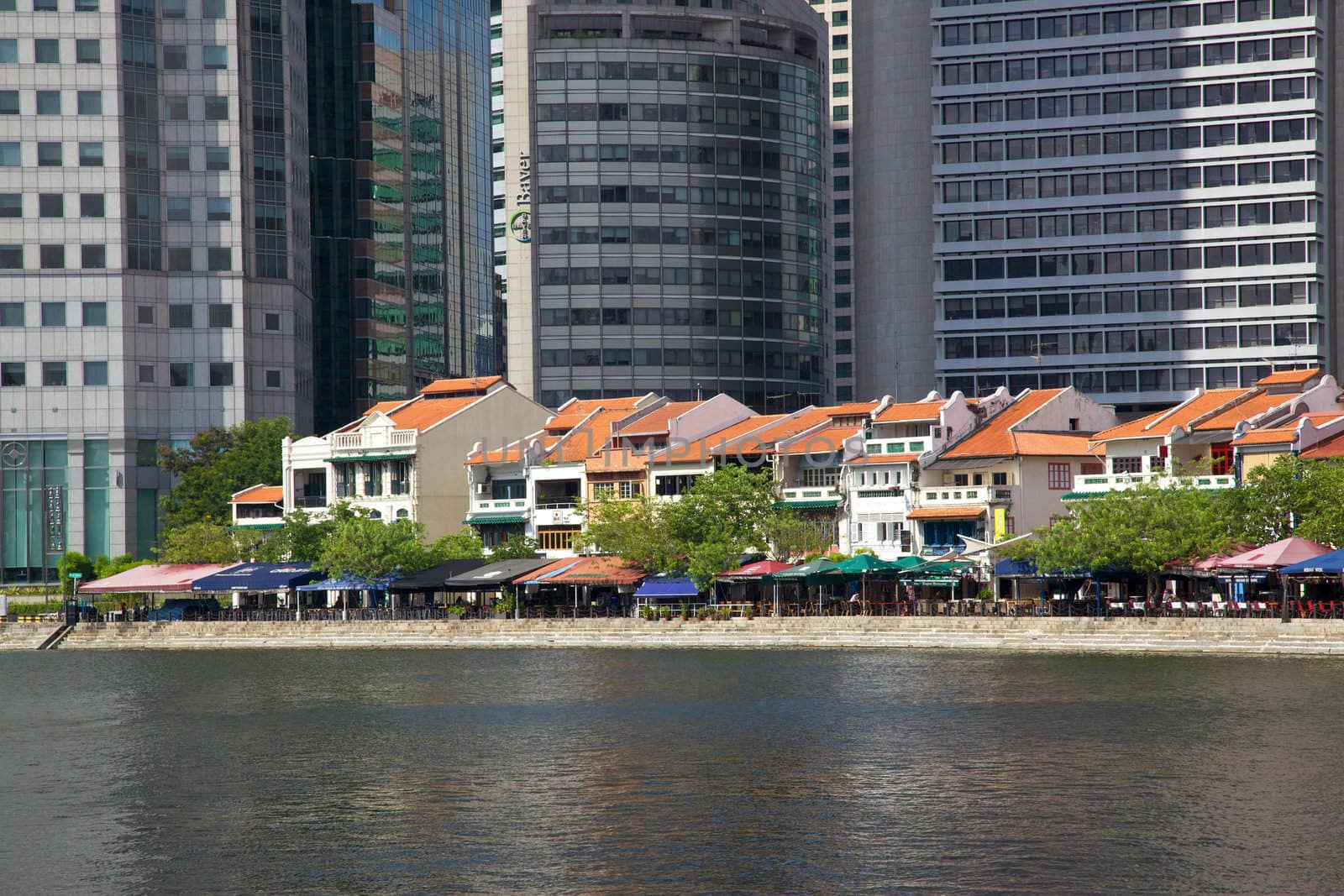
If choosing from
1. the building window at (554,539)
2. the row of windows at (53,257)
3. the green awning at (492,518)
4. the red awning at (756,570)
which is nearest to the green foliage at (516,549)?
the building window at (554,539)

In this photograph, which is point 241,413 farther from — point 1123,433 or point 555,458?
point 1123,433

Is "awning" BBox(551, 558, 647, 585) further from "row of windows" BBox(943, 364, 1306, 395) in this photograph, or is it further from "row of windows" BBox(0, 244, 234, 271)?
"row of windows" BBox(0, 244, 234, 271)

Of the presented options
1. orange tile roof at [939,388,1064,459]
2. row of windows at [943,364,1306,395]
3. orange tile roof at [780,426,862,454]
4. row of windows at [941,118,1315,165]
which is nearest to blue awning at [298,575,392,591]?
orange tile roof at [780,426,862,454]

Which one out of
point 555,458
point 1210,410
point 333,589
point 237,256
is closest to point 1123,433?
point 1210,410

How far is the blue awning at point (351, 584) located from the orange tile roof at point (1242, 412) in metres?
49.5

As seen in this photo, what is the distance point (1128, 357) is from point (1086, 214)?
491 inches

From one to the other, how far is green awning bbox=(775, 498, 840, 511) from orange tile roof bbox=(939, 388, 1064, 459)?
7133mm

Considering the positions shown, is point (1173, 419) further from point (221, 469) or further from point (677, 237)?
point (221, 469)

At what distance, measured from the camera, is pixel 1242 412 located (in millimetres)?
119125

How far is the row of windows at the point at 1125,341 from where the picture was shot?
168 metres

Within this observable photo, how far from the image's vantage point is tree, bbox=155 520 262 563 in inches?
5487

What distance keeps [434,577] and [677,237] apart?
66.0m

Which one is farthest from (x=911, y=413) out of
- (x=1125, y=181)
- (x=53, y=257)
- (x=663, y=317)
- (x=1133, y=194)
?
(x=53, y=257)

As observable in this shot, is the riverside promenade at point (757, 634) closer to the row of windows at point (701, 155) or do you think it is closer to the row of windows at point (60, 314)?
the row of windows at point (60, 314)
